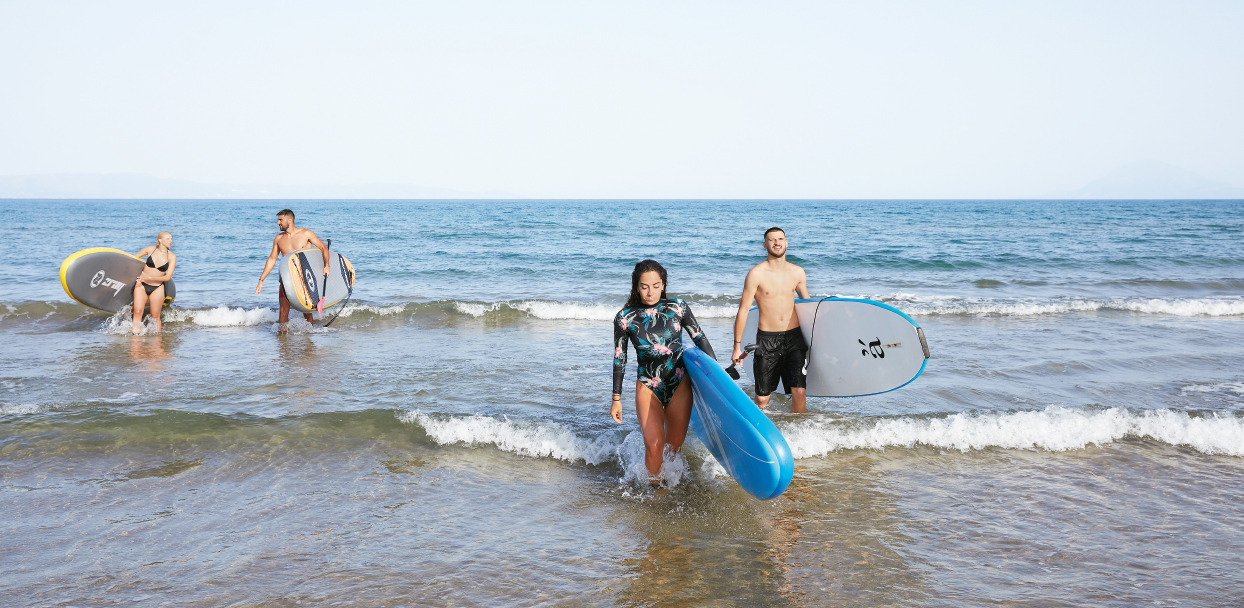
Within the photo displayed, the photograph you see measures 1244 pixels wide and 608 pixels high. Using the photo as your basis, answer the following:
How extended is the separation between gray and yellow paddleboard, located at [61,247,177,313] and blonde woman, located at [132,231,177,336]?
7.6 inches

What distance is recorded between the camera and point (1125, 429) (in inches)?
223

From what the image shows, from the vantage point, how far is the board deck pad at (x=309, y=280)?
9.76 m

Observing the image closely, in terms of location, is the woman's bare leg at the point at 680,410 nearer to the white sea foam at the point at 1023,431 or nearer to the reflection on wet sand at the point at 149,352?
the white sea foam at the point at 1023,431

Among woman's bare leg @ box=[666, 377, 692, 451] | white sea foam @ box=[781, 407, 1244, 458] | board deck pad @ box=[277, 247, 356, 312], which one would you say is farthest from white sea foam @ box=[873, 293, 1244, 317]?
board deck pad @ box=[277, 247, 356, 312]

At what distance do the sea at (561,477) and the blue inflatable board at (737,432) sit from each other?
0.35 metres

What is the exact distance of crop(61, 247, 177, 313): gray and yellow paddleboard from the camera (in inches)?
393

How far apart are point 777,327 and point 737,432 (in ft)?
6.71

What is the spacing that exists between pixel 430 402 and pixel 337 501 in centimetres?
206

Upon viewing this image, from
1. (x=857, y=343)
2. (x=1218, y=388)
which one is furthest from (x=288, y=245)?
(x=1218, y=388)

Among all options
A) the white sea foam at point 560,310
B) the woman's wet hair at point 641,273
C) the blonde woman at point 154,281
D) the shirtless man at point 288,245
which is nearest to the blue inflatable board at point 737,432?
the woman's wet hair at point 641,273

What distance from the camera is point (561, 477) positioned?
5000 millimetres

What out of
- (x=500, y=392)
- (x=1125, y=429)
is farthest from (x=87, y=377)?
(x=1125, y=429)

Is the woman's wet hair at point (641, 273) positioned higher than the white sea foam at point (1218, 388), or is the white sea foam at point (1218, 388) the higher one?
the woman's wet hair at point (641, 273)

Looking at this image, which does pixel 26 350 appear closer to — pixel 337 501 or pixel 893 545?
pixel 337 501
